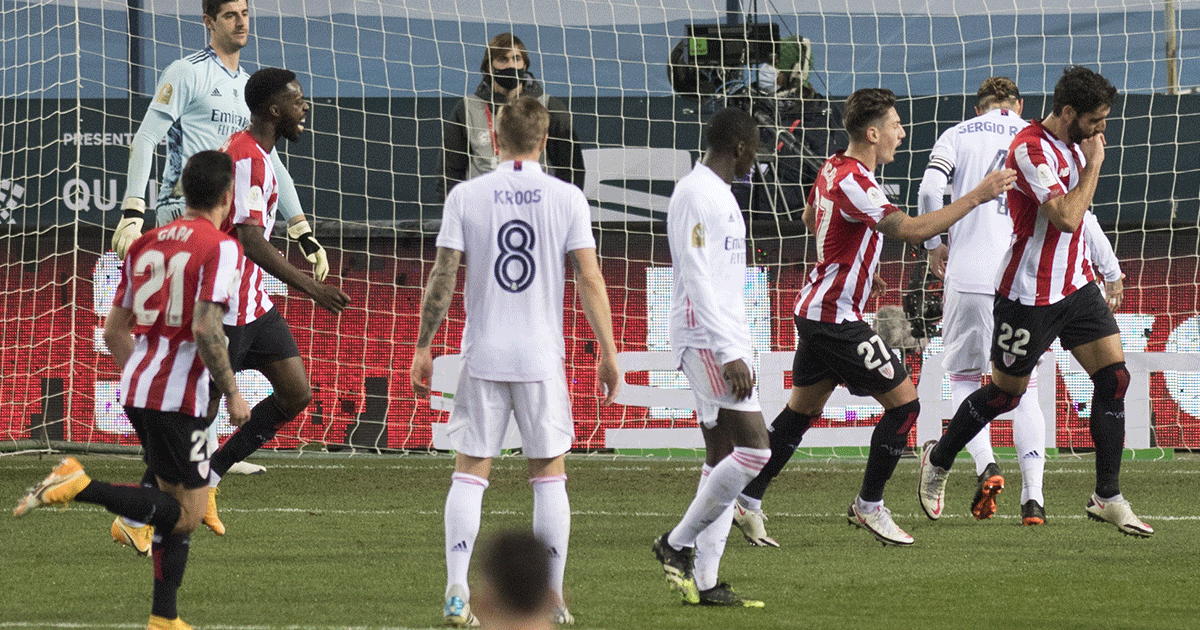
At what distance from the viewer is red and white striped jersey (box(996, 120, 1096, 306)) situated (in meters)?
6.29

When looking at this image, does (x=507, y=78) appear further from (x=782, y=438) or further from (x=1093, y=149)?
(x=1093, y=149)

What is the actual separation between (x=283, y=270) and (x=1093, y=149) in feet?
11.1

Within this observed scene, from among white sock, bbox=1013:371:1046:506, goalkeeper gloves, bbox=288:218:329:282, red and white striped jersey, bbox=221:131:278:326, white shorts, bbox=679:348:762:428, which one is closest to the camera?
white shorts, bbox=679:348:762:428

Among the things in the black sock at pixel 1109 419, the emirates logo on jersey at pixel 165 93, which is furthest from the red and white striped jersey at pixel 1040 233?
the emirates logo on jersey at pixel 165 93

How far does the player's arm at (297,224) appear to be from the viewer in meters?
6.70

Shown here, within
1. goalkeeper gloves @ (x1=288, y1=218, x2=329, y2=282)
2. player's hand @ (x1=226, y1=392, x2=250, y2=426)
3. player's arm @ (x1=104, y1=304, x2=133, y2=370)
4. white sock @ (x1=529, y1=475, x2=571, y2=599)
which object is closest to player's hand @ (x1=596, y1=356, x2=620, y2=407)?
white sock @ (x1=529, y1=475, x2=571, y2=599)

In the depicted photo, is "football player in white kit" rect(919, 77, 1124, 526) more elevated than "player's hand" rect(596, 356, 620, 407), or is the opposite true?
"football player in white kit" rect(919, 77, 1124, 526)

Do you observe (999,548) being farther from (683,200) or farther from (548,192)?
(548,192)

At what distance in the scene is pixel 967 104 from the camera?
10.5 metres

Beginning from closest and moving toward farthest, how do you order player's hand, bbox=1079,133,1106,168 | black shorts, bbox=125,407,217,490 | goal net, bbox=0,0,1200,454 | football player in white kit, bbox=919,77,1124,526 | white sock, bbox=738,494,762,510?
black shorts, bbox=125,407,217,490
player's hand, bbox=1079,133,1106,168
white sock, bbox=738,494,762,510
football player in white kit, bbox=919,77,1124,526
goal net, bbox=0,0,1200,454

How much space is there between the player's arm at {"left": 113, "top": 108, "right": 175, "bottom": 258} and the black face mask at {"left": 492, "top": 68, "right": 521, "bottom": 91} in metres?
2.45

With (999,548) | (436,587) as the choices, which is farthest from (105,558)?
(999,548)

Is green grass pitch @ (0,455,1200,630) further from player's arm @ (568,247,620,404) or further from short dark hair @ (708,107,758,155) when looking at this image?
short dark hair @ (708,107,758,155)

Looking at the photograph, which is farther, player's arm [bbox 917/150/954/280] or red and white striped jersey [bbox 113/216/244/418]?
player's arm [bbox 917/150/954/280]
